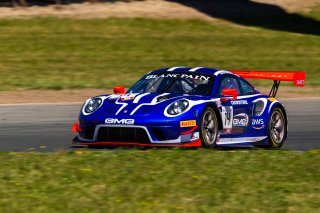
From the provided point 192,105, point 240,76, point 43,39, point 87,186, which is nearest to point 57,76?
point 43,39

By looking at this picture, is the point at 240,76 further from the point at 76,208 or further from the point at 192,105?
the point at 76,208

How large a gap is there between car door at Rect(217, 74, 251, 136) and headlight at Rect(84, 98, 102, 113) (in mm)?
1591

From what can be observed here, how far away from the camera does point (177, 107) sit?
11.5m

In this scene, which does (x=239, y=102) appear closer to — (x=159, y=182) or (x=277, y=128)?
(x=277, y=128)

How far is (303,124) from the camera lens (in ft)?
53.0

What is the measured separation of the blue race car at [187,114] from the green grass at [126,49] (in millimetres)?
9630

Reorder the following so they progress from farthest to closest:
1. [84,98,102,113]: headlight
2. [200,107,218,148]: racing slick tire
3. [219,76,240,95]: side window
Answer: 1. [219,76,240,95]: side window
2. [84,98,102,113]: headlight
3. [200,107,218,148]: racing slick tire

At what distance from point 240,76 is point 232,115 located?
3.90 ft

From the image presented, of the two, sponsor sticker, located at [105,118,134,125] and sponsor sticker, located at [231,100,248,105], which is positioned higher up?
sponsor sticker, located at [231,100,248,105]

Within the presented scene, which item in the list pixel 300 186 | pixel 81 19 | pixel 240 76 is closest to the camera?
pixel 300 186

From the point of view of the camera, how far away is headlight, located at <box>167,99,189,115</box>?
11.5 m

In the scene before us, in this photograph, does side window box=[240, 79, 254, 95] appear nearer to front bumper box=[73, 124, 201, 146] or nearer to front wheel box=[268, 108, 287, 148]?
front wheel box=[268, 108, 287, 148]

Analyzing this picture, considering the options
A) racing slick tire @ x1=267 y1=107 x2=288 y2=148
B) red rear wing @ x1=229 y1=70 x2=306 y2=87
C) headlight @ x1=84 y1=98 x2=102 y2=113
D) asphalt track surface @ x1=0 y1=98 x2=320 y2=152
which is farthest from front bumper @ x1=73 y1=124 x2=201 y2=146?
red rear wing @ x1=229 y1=70 x2=306 y2=87

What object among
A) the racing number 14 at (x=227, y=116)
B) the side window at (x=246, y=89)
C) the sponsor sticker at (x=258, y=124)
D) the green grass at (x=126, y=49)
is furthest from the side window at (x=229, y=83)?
the green grass at (x=126, y=49)
